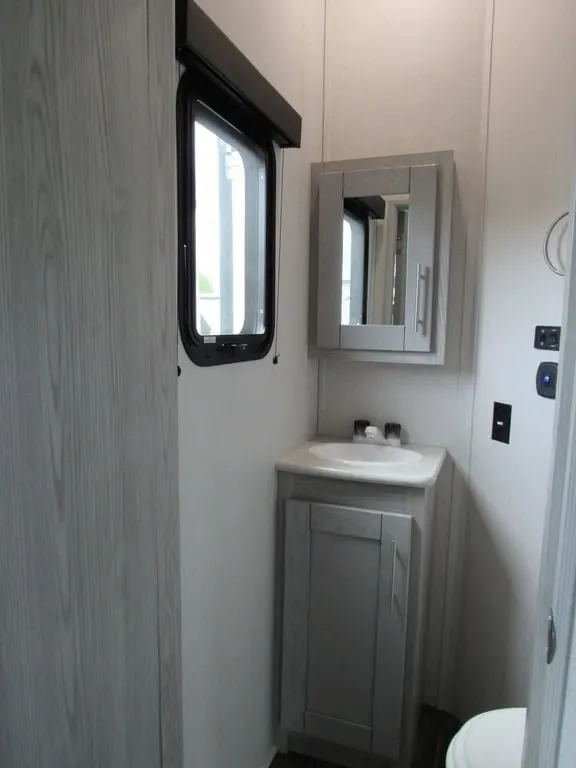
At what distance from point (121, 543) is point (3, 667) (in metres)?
0.20

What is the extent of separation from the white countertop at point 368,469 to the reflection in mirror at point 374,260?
0.55 meters

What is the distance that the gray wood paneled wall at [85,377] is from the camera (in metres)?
0.56

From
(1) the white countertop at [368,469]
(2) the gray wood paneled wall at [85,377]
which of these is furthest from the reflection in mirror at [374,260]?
(2) the gray wood paneled wall at [85,377]

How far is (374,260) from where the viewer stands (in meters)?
1.91

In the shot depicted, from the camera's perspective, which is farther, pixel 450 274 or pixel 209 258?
pixel 450 274

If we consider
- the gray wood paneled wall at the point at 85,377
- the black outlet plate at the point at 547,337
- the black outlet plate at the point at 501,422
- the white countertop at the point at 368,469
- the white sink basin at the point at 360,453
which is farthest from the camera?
the white sink basin at the point at 360,453

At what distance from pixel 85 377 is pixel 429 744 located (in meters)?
1.93

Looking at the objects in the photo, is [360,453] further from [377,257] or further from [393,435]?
[377,257]

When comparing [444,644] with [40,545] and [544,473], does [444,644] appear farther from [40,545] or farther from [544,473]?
[40,545]

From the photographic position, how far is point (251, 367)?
1.45m

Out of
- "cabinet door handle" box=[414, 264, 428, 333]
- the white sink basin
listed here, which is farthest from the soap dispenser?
"cabinet door handle" box=[414, 264, 428, 333]

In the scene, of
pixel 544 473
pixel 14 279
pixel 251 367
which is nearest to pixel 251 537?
pixel 251 367

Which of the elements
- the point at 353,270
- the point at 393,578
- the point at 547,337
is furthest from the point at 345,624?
the point at 353,270

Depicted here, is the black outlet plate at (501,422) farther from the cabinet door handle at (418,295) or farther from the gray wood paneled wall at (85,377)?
the gray wood paneled wall at (85,377)
